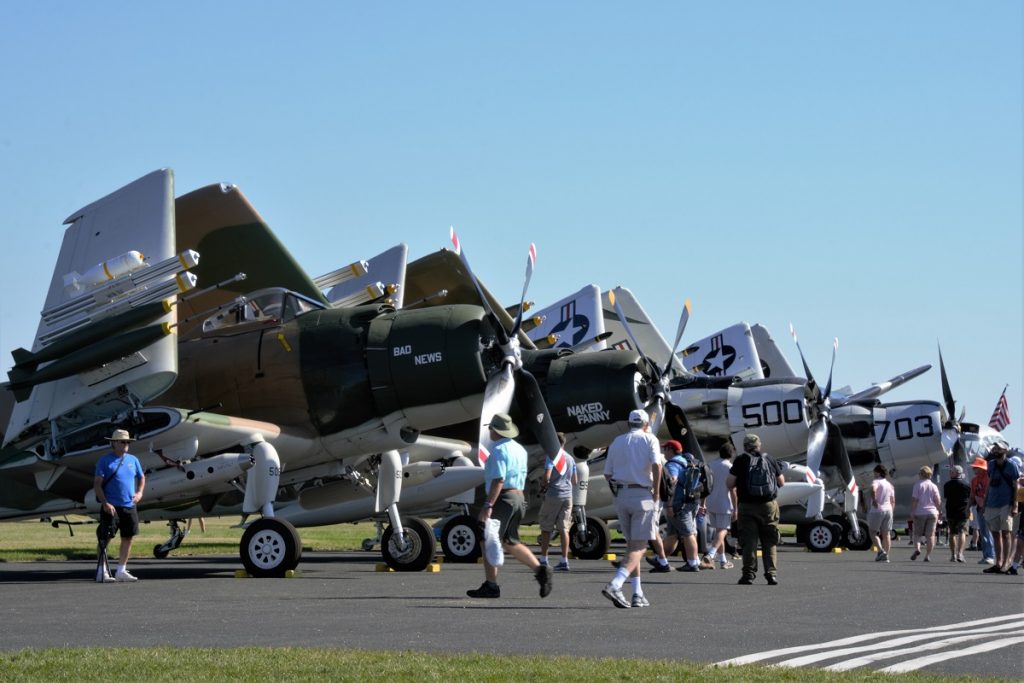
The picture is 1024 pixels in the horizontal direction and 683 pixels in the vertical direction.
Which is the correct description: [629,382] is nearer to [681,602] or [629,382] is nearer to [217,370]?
[217,370]

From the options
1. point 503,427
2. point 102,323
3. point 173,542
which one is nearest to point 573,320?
point 173,542

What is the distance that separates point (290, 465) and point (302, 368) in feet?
4.99

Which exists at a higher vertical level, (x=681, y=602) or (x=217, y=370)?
(x=217, y=370)

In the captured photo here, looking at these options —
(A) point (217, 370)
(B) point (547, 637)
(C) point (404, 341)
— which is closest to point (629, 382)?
(C) point (404, 341)

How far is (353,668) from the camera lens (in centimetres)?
727

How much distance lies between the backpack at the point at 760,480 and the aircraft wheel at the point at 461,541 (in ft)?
20.9

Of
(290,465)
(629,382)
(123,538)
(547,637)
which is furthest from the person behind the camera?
(629,382)

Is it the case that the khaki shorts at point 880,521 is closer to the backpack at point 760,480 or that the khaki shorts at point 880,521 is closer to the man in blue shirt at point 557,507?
the man in blue shirt at point 557,507

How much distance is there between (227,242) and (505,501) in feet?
30.2

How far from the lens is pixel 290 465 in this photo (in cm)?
1766

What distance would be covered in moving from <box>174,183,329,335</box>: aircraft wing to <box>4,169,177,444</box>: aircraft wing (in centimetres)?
321

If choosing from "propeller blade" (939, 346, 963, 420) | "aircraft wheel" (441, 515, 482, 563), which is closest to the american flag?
"propeller blade" (939, 346, 963, 420)

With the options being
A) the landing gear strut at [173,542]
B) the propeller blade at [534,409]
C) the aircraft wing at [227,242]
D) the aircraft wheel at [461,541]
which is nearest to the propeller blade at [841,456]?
the aircraft wheel at [461,541]

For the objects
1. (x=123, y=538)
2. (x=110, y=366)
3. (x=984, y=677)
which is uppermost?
(x=110, y=366)
